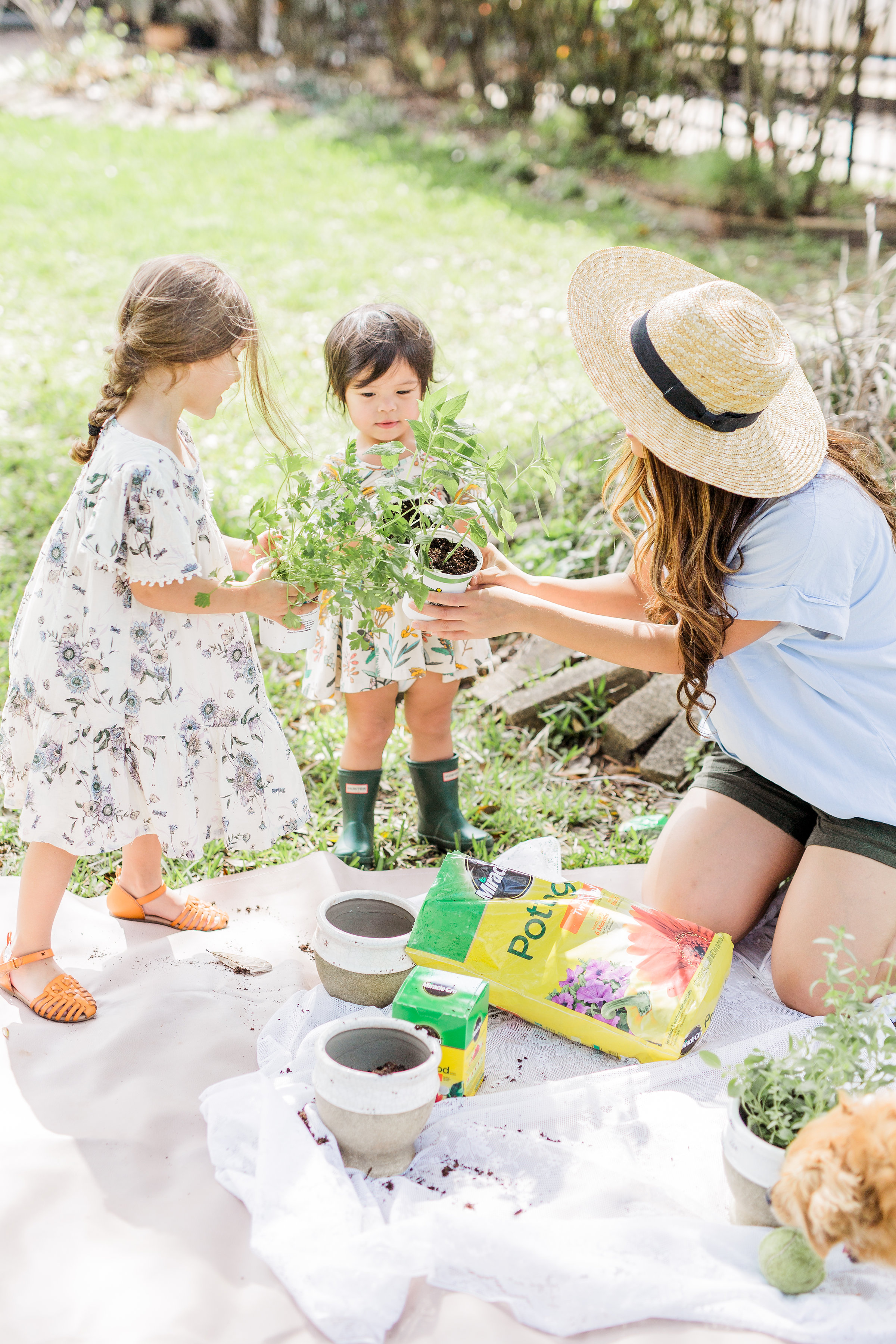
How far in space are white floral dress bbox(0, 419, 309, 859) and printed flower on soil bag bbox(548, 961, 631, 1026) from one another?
2.27ft

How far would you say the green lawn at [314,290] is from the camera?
10.1ft

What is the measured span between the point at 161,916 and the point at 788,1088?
53.6 inches

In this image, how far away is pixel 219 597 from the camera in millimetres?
2104

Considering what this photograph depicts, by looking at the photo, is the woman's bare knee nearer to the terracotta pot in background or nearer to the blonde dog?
the blonde dog

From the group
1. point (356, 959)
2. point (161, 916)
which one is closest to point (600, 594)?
point (356, 959)

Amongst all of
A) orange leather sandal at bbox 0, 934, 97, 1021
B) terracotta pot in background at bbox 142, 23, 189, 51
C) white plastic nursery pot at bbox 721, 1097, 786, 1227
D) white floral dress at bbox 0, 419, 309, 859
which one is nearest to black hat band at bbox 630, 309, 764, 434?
white floral dress at bbox 0, 419, 309, 859

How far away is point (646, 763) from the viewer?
3088mm

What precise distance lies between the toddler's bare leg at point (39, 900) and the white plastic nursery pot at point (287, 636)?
1.87 ft

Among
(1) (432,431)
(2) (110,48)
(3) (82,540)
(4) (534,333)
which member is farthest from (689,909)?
(2) (110,48)

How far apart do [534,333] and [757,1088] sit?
464 centimetres

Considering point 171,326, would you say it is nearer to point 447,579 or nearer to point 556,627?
point 447,579

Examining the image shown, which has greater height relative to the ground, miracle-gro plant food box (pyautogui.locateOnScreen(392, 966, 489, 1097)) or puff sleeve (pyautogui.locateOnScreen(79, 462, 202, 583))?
puff sleeve (pyautogui.locateOnScreen(79, 462, 202, 583))

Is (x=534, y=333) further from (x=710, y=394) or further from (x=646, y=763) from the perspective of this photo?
(x=710, y=394)

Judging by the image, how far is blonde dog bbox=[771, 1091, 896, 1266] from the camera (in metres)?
1.34
